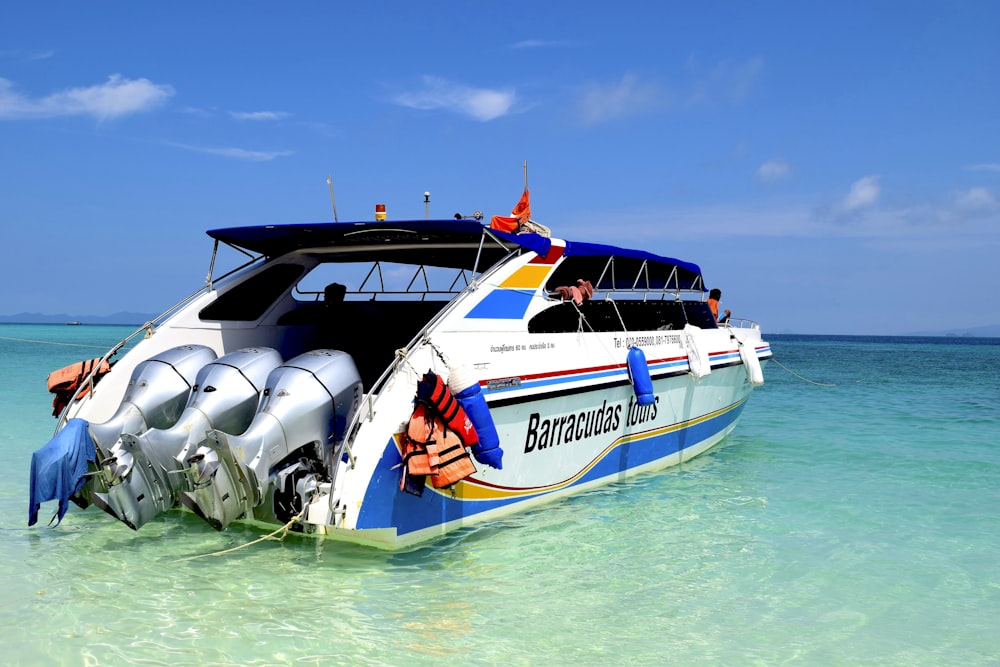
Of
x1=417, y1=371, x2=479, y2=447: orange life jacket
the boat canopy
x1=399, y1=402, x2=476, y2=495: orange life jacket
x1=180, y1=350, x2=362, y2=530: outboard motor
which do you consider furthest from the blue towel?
the boat canopy

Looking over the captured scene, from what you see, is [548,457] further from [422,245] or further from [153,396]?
[153,396]

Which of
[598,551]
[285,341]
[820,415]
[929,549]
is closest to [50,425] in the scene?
[285,341]

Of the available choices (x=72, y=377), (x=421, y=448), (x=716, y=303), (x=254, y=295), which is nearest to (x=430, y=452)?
(x=421, y=448)

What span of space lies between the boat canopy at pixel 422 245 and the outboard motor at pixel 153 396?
147 centimetres

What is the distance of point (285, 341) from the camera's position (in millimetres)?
7879

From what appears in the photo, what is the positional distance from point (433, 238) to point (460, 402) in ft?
7.16

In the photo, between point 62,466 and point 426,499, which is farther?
point 426,499

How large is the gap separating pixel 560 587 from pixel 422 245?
11.7 ft

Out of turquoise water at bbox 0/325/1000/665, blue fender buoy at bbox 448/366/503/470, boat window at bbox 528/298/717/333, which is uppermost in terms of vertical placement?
boat window at bbox 528/298/717/333

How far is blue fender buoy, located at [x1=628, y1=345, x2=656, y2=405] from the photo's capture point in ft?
24.9

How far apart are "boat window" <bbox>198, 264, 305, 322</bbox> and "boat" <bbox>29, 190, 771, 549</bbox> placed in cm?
2

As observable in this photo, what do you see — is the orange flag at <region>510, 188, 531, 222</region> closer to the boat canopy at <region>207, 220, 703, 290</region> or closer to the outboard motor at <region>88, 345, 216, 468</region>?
the boat canopy at <region>207, 220, 703, 290</region>

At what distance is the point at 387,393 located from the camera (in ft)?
17.4

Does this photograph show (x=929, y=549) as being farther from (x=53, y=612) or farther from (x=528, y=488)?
(x=53, y=612)
